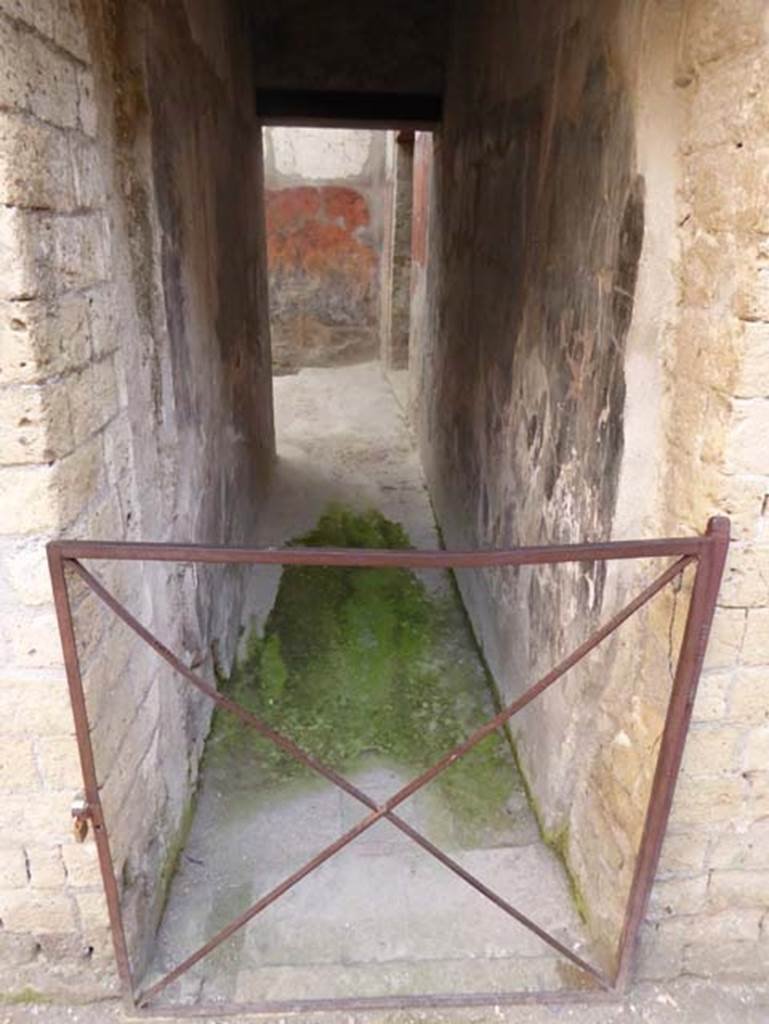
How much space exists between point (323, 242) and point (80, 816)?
374 inches

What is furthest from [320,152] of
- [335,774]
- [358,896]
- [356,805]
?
[335,774]

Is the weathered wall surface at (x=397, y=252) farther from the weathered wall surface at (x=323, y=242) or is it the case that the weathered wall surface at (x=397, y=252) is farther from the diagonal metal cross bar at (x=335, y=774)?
the diagonal metal cross bar at (x=335, y=774)

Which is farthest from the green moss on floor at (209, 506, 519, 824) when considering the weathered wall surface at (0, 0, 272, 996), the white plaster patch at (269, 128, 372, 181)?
the white plaster patch at (269, 128, 372, 181)

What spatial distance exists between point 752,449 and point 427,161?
20.1ft

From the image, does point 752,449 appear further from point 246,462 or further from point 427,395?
point 427,395

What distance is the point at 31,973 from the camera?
2072mm

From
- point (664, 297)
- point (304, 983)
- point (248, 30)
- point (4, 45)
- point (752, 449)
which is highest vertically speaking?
point (248, 30)

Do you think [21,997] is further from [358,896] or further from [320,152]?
[320,152]

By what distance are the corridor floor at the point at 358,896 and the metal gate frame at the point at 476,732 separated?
0.29 feet

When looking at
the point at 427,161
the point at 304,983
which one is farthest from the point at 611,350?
the point at 427,161

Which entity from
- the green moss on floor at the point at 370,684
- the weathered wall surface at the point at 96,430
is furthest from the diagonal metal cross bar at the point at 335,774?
the green moss on floor at the point at 370,684


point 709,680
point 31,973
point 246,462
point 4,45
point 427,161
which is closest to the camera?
point 4,45

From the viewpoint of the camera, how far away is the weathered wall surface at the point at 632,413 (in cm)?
166

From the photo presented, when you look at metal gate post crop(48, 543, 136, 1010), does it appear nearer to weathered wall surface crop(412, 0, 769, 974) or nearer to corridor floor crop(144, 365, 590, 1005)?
corridor floor crop(144, 365, 590, 1005)
